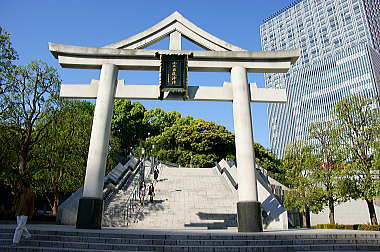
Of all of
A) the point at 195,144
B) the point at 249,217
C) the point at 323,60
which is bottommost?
the point at 249,217

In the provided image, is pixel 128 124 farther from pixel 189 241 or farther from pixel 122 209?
pixel 189 241

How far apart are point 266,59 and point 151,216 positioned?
856cm

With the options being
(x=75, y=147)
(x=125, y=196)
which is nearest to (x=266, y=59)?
(x=125, y=196)

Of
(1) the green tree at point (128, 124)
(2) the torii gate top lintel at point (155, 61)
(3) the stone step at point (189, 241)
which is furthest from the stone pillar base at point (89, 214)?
(1) the green tree at point (128, 124)

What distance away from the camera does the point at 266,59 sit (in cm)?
1036

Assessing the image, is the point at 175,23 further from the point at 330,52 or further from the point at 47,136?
the point at 330,52

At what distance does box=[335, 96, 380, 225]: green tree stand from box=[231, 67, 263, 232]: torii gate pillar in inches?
272

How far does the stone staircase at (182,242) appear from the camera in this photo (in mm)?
6113

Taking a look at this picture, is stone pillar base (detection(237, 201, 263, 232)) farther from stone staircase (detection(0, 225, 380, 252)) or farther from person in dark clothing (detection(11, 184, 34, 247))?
person in dark clothing (detection(11, 184, 34, 247))

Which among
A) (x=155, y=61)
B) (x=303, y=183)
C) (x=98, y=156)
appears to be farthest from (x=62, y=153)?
(x=303, y=183)

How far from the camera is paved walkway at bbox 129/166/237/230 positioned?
11141mm

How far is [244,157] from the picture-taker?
898cm

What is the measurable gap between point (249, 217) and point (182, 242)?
300 cm

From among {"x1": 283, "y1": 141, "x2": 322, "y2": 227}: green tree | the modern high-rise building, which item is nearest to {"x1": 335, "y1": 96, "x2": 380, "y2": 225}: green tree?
{"x1": 283, "y1": 141, "x2": 322, "y2": 227}: green tree
